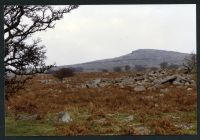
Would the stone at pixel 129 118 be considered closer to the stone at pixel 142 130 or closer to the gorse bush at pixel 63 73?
the stone at pixel 142 130

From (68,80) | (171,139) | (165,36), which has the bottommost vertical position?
(171,139)

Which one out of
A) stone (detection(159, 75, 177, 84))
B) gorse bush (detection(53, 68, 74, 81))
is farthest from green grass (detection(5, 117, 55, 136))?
stone (detection(159, 75, 177, 84))

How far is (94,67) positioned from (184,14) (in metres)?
1.04

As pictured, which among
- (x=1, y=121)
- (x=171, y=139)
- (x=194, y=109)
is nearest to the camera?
(x=1, y=121)

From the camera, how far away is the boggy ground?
4977 mm

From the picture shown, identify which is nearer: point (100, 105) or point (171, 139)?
point (171, 139)

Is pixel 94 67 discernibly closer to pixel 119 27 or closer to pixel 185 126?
pixel 119 27

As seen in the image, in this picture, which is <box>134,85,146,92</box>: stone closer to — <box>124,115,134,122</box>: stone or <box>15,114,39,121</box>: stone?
<box>124,115,134,122</box>: stone

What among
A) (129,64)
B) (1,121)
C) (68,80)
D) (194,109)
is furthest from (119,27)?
(1,121)

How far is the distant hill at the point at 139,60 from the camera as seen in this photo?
5.04 m

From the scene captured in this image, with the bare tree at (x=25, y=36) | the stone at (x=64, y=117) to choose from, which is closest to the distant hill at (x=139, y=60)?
the bare tree at (x=25, y=36)

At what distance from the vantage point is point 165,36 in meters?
5.15

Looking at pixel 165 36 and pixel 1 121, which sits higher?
pixel 165 36

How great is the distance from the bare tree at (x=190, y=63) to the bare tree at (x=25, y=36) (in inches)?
49.1
